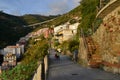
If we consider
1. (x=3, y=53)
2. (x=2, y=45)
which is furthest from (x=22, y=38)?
(x=3, y=53)

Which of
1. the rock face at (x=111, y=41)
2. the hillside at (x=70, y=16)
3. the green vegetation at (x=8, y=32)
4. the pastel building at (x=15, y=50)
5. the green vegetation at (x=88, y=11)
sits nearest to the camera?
the rock face at (x=111, y=41)

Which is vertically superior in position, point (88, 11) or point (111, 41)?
point (88, 11)

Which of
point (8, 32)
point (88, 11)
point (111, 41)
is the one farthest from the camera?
point (8, 32)

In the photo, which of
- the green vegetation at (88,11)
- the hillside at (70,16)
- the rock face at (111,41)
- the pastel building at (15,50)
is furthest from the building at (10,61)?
the rock face at (111,41)

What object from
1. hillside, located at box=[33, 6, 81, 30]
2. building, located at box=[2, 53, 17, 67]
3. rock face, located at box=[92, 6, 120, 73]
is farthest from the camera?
hillside, located at box=[33, 6, 81, 30]

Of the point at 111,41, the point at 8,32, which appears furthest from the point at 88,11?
the point at 8,32

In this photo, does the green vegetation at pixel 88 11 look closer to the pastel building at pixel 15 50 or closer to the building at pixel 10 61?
the building at pixel 10 61

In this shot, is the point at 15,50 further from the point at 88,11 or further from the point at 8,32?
the point at 88,11

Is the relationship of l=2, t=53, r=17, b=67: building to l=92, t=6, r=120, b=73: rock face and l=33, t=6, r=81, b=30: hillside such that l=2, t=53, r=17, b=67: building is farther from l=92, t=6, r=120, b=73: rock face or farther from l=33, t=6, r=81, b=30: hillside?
l=92, t=6, r=120, b=73: rock face

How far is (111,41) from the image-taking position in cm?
2014

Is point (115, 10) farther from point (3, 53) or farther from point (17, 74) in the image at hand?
point (3, 53)

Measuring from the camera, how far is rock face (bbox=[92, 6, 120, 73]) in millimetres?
19098

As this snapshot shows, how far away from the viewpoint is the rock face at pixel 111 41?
1910 cm

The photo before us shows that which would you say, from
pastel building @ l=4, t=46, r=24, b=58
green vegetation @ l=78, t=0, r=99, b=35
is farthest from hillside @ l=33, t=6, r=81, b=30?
green vegetation @ l=78, t=0, r=99, b=35
